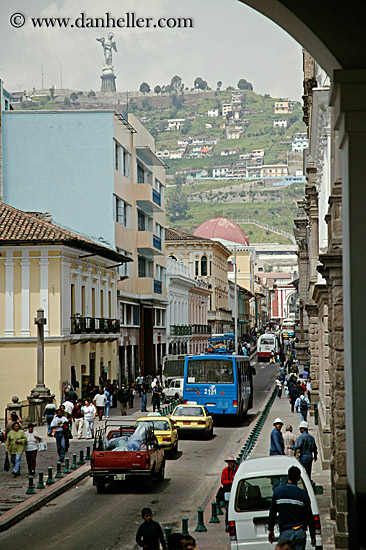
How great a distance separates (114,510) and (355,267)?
1172 cm

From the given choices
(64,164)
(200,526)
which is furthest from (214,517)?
(64,164)

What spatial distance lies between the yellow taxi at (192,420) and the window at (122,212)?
2416 centimetres

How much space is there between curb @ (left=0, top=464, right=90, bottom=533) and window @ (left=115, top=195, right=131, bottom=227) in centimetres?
3155

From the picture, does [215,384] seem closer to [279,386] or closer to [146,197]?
[279,386]

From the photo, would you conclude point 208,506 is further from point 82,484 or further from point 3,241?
point 3,241

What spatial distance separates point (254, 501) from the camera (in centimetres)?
1192

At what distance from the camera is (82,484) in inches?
833

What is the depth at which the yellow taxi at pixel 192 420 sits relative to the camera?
96.5 ft

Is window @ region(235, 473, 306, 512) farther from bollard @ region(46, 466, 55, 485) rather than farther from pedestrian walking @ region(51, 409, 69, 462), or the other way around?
pedestrian walking @ region(51, 409, 69, 462)

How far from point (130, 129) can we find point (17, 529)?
4368cm

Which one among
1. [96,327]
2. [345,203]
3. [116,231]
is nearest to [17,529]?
[345,203]

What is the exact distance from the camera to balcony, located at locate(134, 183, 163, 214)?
57906 millimetres

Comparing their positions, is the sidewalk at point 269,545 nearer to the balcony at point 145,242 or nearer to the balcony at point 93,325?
the balcony at point 93,325

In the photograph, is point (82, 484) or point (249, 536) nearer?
point (249, 536)
